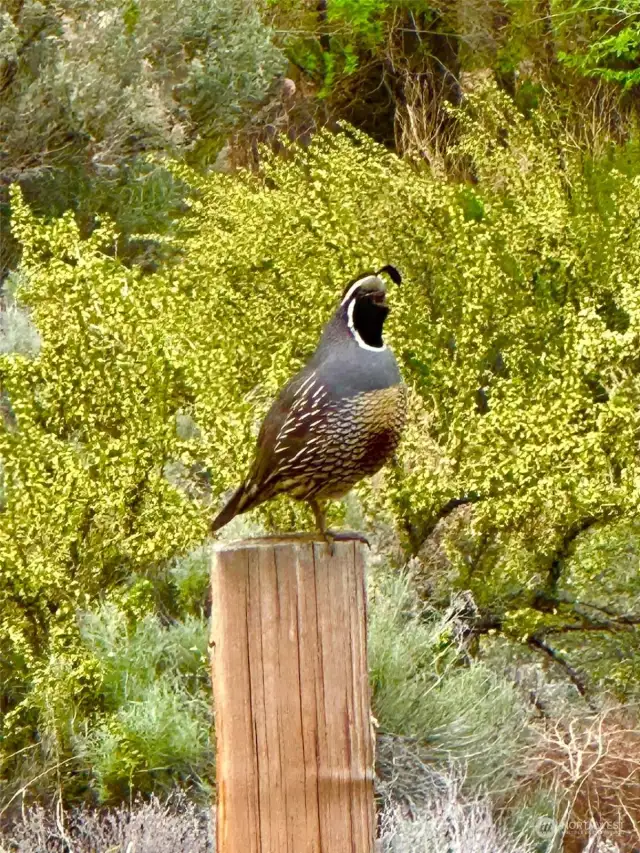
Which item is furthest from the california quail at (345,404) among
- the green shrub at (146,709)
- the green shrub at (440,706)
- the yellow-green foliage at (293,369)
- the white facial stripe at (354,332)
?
the yellow-green foliage at (293,369)

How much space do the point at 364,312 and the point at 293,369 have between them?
7.72 ft

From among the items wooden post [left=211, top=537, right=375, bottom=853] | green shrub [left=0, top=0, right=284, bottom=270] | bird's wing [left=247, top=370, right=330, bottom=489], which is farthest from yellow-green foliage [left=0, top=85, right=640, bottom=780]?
green shrub [left=0, top=0, right=284, bottom=270]

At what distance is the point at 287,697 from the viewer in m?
2.29

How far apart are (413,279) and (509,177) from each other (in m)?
1.05

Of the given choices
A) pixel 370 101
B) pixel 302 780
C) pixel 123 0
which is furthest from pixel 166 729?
pixel 370 101

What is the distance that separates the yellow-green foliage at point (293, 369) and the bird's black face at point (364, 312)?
192cm

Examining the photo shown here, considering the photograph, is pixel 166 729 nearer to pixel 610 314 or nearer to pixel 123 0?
pixel 610 314

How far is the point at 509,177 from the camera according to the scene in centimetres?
741

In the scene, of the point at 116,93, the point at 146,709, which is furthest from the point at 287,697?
the point at 116,93

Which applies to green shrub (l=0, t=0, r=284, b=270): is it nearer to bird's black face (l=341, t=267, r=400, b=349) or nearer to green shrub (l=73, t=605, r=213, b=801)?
green shrub (l=73, t=605, r=213, b=801)

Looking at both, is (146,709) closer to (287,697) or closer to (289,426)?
(289,426)

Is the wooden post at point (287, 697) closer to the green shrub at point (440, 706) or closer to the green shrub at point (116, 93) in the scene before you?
the green shrub at point (440, 706)

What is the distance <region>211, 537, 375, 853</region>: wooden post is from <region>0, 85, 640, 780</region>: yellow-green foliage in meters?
2.63

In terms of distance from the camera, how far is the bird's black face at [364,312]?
3379 mm
